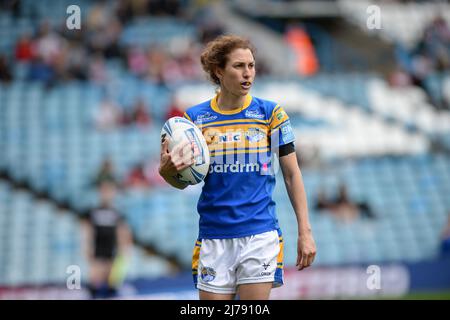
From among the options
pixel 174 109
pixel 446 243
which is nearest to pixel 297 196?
pixel 446 243

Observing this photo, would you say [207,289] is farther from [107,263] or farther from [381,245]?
[381,245]

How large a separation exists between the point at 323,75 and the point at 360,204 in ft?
12.5

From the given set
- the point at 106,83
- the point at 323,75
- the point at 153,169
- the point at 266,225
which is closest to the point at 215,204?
the point at 266,225

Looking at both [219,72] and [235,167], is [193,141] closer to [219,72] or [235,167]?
[235,167]

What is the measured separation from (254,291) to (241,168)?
0.74 metres

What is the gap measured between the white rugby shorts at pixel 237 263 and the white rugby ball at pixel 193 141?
41 centimetres

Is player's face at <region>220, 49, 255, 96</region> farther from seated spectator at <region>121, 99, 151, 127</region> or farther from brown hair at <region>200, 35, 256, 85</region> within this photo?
seated spectator at <region>121, 99, 151, 127</region>

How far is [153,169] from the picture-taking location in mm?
14711

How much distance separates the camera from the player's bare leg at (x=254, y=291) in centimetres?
483

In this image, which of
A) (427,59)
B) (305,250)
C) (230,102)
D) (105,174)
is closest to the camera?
(305,250)

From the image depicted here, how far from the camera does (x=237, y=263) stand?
16.0 ft

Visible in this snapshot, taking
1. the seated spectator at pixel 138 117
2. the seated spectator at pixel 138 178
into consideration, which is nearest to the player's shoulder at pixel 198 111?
the seated spectator at pixel 138 178

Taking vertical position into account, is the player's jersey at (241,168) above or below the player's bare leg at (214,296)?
above

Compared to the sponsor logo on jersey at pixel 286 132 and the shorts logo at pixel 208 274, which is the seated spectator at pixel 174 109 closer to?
the sponsor logo on jersey at pixel 286 132
